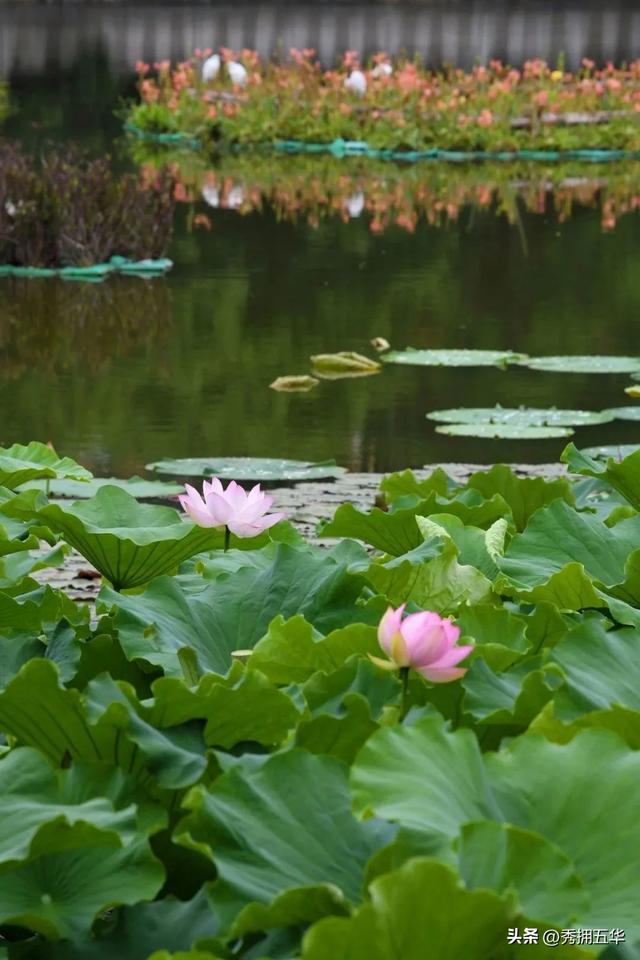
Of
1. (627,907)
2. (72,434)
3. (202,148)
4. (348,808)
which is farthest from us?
(202,148)

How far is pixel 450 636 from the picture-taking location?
5.36 feet

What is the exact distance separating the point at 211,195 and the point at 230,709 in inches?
609

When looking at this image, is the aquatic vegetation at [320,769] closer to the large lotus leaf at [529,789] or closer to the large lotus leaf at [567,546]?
the large lotus leaf at [529,789]

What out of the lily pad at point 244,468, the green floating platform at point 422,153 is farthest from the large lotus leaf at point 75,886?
the green floating platform at point 422,153

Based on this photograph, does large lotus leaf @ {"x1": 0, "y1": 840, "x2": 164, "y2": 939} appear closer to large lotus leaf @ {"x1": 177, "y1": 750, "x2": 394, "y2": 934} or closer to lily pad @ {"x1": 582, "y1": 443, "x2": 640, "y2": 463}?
large lotus leaf @ {"x1": 177, "y1": 750, "x2": 394, "y2": 934}

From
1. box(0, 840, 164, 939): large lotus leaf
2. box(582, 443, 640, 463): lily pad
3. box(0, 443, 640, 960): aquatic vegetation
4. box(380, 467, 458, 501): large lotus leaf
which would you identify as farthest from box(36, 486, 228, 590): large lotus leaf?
box(582, 443, 640, 463): lily pad

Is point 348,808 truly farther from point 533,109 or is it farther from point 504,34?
point 504,34

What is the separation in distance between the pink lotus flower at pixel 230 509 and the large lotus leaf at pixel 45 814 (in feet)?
2.76

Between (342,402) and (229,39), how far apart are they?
35539mm

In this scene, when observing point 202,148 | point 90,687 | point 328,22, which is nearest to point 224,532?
point 90,687

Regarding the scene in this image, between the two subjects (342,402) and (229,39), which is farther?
(229,39)

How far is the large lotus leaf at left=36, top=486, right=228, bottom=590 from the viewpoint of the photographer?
242cm

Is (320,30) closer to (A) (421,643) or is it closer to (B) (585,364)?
(B) (585,364)

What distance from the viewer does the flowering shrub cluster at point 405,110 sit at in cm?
2245
